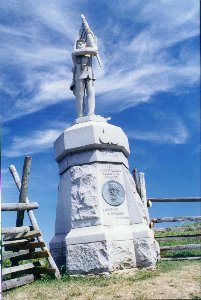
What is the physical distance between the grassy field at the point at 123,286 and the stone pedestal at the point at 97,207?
0.37 m

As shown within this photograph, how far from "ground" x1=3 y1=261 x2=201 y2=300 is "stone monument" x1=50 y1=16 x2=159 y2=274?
41 centimetres

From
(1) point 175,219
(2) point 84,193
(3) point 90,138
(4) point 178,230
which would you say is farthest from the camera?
(1) point 175,219

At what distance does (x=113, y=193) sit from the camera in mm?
8445

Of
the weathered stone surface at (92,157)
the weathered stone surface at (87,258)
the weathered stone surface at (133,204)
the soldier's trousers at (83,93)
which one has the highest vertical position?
the soldier's trousers at (83,93)

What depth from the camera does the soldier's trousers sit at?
961cm

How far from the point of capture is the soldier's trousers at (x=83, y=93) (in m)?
9.61

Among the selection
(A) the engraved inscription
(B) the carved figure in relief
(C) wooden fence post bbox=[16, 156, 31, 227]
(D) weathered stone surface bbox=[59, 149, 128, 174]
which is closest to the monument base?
(A) the engraved inscription

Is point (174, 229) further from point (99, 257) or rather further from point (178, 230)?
point (99, 257)

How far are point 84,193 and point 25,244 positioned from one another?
5.87 ft

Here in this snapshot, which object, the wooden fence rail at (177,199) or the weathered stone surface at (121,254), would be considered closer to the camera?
the weathered stone surface at (121,254)

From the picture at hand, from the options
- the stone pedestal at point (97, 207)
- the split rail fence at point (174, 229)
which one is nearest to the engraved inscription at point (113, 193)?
the stone pedestal at point (97, 207)

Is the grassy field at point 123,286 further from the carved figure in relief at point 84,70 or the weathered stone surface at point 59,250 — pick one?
the carved figure in relief at point 84,70

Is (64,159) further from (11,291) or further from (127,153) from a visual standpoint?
(11,291)

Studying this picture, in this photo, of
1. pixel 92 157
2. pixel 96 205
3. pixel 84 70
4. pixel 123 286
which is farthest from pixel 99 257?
pixel 84 70
